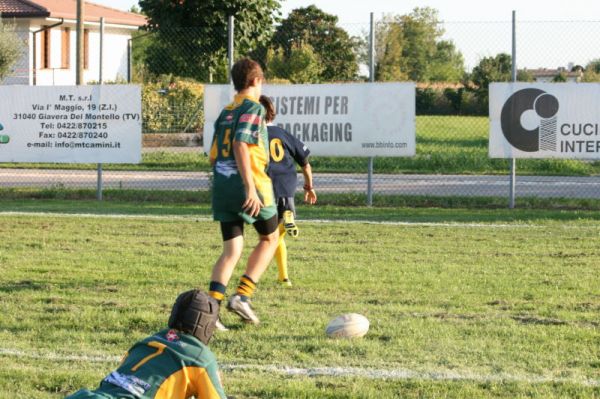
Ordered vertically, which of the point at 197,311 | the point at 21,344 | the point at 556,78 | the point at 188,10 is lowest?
the point at 21,344

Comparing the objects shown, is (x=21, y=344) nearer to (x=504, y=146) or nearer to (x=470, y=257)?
(x=470, y=257)

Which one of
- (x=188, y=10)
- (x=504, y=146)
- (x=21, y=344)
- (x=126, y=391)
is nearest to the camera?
(x=126, y=391)

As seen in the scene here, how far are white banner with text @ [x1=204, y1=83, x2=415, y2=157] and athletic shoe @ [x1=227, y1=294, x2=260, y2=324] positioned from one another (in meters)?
9.08

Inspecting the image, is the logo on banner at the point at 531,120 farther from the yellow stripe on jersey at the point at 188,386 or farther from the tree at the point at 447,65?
the yellow stripe on jersey at the point at 188,386

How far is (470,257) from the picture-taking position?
1085 centimetres

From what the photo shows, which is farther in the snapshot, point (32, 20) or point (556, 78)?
point (32, 20)

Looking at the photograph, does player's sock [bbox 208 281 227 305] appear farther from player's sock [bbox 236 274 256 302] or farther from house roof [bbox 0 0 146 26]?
house roof [bbox 0 0 146 26]

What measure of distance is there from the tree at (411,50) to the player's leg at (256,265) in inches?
367

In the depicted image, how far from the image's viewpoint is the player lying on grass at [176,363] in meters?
4.05

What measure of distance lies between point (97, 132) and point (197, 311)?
13418 millimetres

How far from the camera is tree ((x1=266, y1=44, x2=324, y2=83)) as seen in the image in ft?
69.7

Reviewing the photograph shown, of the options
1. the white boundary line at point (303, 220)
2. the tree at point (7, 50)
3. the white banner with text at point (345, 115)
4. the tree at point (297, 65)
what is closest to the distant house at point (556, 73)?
the white banner with text at point (345, 115)

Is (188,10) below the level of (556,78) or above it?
above

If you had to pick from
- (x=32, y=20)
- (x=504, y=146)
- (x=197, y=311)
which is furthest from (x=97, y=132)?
(x=32, y=20)
